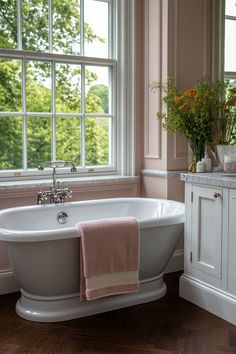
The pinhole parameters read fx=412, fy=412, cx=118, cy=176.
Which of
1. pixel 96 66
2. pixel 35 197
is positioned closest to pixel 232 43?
pixel 96 66

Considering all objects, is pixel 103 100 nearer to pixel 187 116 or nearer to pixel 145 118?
pixel 145 118

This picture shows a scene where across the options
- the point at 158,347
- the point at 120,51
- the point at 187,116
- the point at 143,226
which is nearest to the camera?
the point at 158,347

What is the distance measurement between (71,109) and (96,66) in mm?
453

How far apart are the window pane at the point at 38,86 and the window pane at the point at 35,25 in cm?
14

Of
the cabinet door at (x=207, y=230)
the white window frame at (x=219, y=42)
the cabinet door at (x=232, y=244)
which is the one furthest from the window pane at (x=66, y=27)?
the cabinet door at (x=232, y=244)

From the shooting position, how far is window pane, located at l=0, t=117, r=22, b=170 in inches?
126

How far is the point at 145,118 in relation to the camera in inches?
142

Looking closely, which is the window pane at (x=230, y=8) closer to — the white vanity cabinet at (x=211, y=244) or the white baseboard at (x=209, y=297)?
the white vanity cabinet at (x=211, y=244)

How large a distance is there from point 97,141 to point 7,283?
1.41m

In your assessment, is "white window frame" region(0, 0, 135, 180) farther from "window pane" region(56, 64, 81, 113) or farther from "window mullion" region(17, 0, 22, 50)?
"window mullion" region(17, 0, 22, 50)

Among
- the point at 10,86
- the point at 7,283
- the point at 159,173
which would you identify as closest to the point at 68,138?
the point at 10,86

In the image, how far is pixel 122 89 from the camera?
12.0ft

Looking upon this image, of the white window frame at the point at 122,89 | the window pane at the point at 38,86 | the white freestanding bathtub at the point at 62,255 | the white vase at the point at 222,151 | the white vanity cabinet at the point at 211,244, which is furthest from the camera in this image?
the white window frame at the point at 122,89

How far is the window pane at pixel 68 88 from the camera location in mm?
3428
